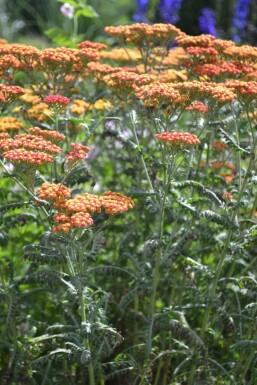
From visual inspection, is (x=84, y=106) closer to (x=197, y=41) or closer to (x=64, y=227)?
(x=197, y=41)

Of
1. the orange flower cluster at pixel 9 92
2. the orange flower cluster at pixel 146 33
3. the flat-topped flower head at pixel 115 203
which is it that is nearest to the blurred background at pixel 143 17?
the orange flower cluster at pixel 146 33

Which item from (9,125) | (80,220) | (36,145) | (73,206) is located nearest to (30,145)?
(36,145)

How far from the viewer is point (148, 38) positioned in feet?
15.4

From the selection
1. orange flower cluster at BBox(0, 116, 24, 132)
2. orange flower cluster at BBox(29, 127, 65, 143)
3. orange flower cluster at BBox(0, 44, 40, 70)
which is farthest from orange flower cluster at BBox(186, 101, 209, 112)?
orange flower cluster at BBox(0, 116, 24, 132)

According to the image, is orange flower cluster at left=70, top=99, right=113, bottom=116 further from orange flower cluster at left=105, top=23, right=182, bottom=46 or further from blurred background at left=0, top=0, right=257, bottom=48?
blurred background at left=0, top=0, right=257, bottom=48

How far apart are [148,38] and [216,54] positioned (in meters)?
0.48

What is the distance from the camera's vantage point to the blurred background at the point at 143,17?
12.2 metres

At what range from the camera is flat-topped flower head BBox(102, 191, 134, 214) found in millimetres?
3453

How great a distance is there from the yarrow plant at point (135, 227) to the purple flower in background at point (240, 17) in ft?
24.6

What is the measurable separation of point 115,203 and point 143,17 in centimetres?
986

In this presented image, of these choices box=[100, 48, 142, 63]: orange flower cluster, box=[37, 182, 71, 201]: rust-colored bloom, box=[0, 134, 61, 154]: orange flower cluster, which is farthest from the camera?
box=[100, 48, 142, 63]: orange flower cluster

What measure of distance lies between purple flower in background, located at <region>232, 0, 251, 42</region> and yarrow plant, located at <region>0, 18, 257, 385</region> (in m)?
7.48

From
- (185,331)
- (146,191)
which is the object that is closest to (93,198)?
(146,191)

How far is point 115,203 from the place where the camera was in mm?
3512
